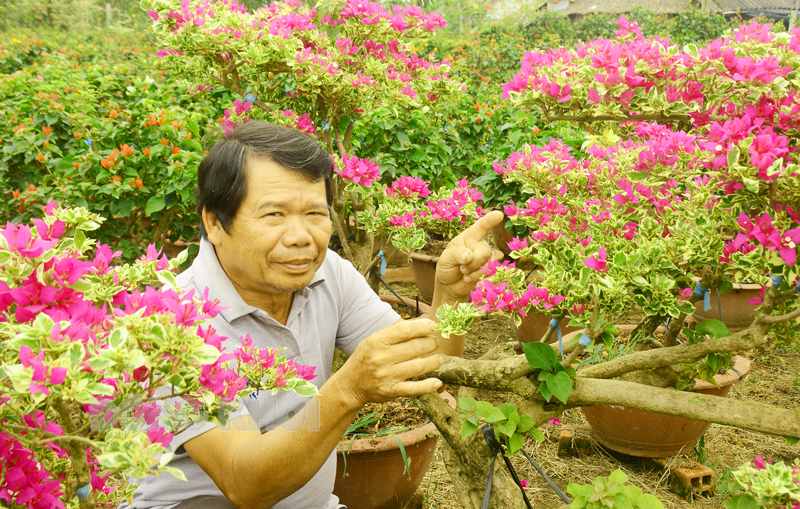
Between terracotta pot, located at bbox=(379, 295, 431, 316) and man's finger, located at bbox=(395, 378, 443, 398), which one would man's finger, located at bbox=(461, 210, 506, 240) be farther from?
terracotta pot, located at bbox=(379, 295, 431, 316)

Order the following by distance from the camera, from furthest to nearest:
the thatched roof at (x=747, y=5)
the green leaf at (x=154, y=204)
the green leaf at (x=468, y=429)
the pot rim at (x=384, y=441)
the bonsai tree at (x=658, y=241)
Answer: the thatched roof at (x=747, y=5)
the green leaf at (x=154, y=204)
the pot rim at (x=384, y=441)
the green leaf at (x=468, y=429)
the bonsai tree at (x=658, y=241)

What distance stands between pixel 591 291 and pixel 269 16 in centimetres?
219

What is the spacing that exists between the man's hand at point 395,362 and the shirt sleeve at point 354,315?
77cm

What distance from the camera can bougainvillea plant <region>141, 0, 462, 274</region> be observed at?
8.02ft

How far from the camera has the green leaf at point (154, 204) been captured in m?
3.51

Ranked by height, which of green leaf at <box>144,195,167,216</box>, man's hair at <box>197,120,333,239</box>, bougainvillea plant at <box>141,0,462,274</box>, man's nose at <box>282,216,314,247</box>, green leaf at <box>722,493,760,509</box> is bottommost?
green leaf at <box>722,493,760,509</box>

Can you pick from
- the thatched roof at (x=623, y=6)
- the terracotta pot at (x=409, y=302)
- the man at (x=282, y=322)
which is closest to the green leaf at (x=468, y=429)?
the man at (x=282, y=322)

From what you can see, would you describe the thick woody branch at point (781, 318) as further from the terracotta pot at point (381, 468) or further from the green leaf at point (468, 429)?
the terracotta pot at point (381, 468)

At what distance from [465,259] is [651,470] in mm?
2046

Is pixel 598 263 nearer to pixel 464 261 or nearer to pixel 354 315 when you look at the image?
pixel 464 261

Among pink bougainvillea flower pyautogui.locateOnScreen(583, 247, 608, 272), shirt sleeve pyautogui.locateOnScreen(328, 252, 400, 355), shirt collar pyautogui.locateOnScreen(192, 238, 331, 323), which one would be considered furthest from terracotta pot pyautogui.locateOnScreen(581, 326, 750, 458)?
shirt collar pyautogui.locateOnScreen(192, 238, 331, 323)

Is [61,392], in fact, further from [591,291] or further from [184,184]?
[184,184]

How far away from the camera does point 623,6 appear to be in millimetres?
21078

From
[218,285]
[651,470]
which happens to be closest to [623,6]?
[651,470]
